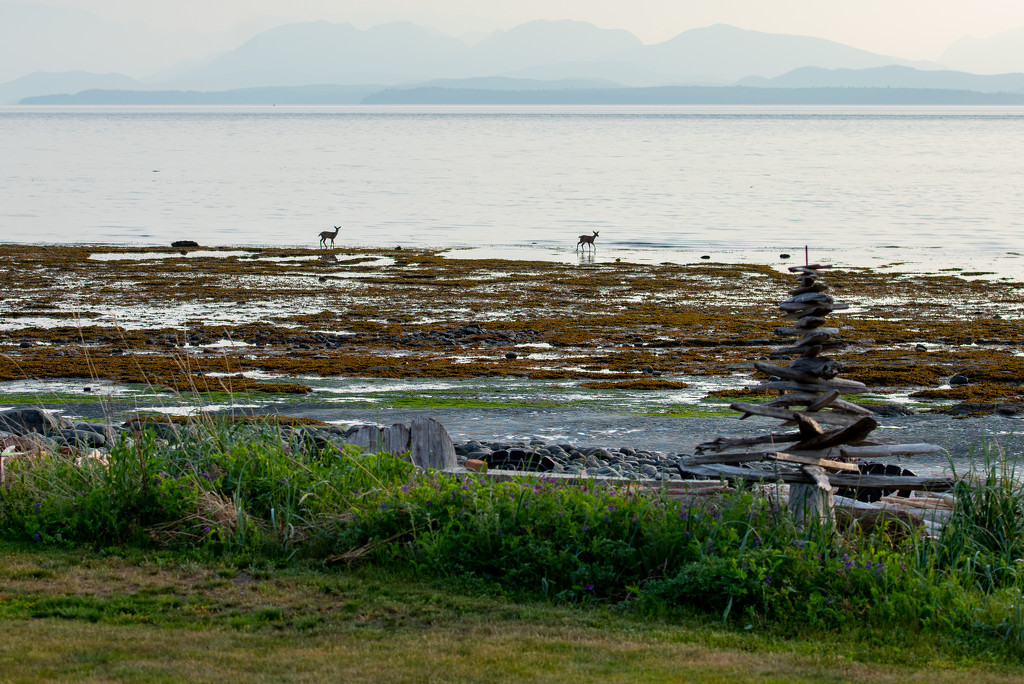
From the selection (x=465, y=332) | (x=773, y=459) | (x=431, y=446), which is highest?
(x=773, y=459)

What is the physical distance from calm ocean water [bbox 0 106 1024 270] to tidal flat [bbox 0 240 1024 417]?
8988mm

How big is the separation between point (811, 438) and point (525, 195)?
188 ft

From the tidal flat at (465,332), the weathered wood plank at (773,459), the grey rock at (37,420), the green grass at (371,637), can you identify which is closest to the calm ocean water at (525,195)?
the tidal flat at (465,332)

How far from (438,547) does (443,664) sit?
5.22 ft

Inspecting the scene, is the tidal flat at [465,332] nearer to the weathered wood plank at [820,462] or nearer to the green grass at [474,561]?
the green grass at [474,561]

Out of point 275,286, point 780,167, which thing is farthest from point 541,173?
point 275,286

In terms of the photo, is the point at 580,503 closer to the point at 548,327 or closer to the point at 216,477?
the point at 216,477

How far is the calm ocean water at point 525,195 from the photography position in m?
44.4

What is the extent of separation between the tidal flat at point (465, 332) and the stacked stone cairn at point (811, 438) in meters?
4.75

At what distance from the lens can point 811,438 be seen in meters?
7.96

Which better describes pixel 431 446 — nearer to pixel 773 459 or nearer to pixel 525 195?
pixel 773 459

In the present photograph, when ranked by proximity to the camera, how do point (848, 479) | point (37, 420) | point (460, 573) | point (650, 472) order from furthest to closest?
1. point (37, 420)
2. point (650, 472)
3. point (848, 479)
4. point (460, 573)

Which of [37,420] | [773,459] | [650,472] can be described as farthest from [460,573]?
[37,420]

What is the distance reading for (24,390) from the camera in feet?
55.7
